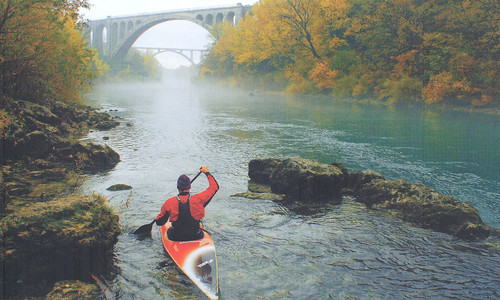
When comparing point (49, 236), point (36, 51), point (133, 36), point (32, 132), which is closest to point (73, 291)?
point (49, 236)

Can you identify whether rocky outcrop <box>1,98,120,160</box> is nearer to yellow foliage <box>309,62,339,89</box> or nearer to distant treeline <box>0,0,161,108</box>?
distant treeline <box>0,0,161,108</box>

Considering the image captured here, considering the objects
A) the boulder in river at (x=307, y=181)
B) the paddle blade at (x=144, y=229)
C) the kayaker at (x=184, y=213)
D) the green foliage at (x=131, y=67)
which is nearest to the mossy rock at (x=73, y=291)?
the kayaker at (x=184, y=213)

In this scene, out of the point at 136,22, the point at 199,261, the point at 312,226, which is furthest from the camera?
the point at 136,22

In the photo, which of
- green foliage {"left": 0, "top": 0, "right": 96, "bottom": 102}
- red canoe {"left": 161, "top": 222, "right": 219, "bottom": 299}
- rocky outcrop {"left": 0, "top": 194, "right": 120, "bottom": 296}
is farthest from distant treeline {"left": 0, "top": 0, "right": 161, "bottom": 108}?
red canoe {"left": 161, "top": 222, "right": 219, "bottom": 299}

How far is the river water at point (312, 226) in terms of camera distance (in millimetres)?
4941

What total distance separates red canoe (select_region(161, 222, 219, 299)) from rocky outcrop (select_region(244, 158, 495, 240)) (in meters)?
2.99

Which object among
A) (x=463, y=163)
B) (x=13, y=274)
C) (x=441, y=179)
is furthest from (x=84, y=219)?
(x=463, y=163)

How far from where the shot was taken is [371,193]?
26.7ft

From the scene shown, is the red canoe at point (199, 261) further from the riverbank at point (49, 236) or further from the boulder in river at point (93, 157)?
the boulder in river at point (93, 157)

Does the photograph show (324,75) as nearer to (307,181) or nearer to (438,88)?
(438,88)

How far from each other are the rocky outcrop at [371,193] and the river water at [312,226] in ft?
0.94

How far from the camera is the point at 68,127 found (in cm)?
1512

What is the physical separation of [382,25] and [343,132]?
50.8ft

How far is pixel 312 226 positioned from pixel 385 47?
2565 cm
